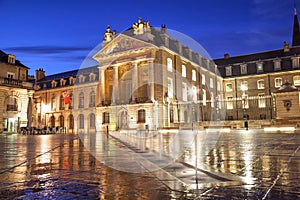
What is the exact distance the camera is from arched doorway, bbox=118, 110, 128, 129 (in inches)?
1399

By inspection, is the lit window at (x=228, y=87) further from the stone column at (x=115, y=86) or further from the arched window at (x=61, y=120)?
the arched window at (x=61, y=120)

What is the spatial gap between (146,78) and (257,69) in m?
22.6

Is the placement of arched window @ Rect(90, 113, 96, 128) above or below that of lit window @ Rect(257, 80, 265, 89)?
below

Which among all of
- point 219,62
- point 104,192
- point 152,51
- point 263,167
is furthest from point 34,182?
point 219,62

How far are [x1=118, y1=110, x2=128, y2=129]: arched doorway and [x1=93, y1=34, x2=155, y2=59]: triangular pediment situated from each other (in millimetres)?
8702

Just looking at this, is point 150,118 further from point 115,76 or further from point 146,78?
point 115,76

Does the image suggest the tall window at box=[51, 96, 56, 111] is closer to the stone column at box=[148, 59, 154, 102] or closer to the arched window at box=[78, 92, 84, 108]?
the arched window at box=[78, 92, 84, 108]

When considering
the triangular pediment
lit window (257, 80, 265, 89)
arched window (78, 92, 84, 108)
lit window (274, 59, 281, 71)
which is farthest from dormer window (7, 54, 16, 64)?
lit window (274, 59, 281, 71)

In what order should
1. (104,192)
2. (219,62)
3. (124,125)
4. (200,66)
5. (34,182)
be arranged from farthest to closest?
(219,62), (200,66), (124,125), (34,182), (104,192)

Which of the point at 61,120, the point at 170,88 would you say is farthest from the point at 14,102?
the point at 170,88

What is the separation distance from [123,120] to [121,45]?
35.1ft

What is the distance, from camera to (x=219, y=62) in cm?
5353

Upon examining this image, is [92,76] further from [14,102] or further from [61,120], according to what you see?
[14,102]

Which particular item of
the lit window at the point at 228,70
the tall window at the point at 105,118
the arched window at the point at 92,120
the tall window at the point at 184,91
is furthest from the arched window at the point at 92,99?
the lit window at the point at 228,70
